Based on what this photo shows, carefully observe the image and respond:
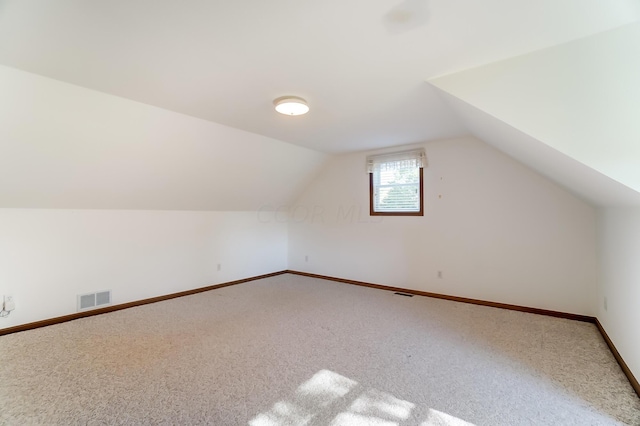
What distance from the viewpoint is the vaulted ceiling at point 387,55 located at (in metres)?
1.53

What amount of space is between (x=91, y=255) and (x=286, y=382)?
2.97 meters

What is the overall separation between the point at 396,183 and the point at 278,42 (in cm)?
330

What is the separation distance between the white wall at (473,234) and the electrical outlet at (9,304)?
13.4 ft

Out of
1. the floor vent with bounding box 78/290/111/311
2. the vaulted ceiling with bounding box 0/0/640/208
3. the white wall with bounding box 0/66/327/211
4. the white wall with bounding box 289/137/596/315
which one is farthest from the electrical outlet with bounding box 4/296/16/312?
the white wall with bounding box 289/137/596/315

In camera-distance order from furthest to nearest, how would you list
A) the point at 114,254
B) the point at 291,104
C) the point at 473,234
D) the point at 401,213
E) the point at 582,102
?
the point at 401,213 < the point at 473,234 < the point at 114,254 < the point at 291,104 < the point at 582,102

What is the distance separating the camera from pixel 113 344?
2713mm

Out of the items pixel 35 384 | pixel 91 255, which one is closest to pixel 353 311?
pixel 35 384

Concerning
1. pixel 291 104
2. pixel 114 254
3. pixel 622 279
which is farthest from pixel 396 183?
pixel 114 254

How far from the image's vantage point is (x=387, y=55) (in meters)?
1.96

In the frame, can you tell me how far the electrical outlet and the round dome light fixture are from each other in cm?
327

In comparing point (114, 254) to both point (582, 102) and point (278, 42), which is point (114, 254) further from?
point (582, 102)

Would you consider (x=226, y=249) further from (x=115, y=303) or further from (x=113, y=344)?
(x=113, y=344)

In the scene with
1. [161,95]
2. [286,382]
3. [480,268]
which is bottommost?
[286,382]

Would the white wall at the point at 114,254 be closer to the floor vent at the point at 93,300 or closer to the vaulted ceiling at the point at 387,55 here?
the floor vent at the point at 93,300
